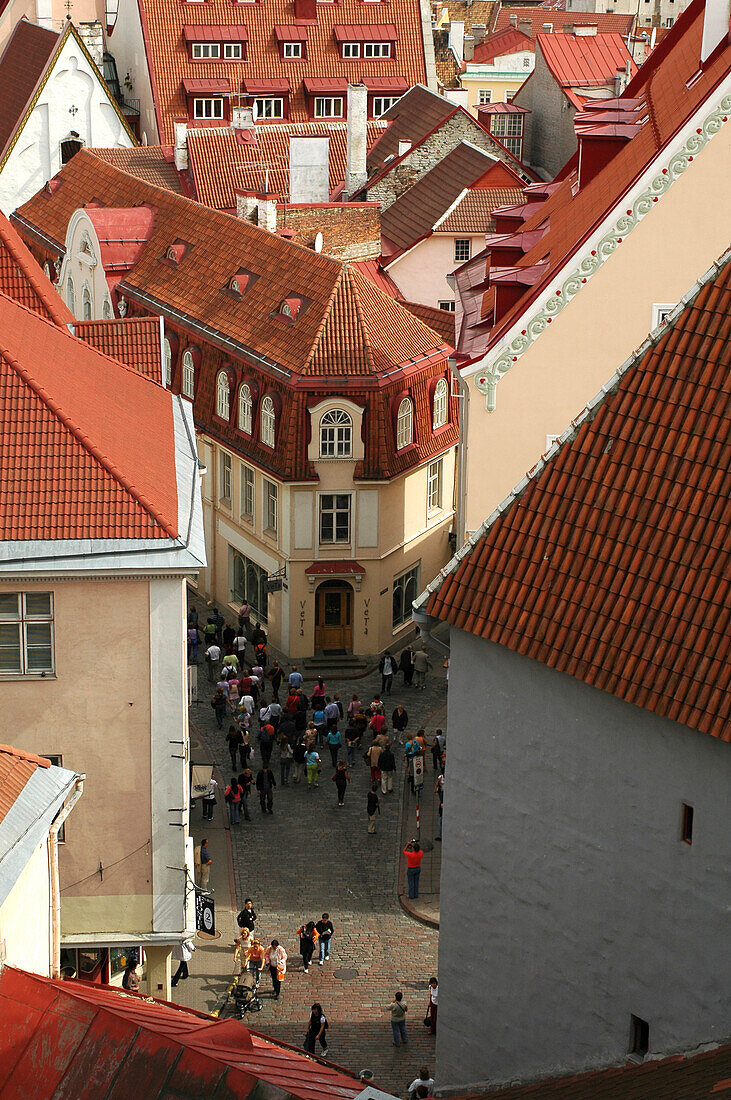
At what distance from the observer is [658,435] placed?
988 inches

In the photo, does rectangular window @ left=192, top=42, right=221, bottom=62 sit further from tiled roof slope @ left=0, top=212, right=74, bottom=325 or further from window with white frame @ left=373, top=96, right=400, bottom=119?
tiled roof slope @ left=0, top=212, right=74, bottom=325

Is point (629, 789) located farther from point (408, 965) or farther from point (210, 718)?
point (210, 718)

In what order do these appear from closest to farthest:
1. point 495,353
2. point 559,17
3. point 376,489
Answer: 1. point 495,353
2. point 376,489
3. point 559,17

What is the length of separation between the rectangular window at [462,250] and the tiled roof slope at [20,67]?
3122 centimetres

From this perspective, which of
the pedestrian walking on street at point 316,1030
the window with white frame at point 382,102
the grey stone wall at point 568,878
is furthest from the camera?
the window with white frame at point 382,102

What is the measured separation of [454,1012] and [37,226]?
55066 millimetres

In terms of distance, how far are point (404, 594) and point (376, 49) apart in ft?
165

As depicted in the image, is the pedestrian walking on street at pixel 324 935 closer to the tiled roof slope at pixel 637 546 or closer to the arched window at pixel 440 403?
the tiled roof slope at pixel 637 546

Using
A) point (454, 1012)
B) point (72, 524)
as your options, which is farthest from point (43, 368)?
point (454, 1012)

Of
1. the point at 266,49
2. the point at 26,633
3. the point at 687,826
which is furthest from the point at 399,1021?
the point at 266,49

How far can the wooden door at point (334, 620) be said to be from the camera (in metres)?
59.5

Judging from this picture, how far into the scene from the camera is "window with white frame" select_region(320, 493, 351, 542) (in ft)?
192

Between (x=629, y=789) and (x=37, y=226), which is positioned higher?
(x=37, y=226)

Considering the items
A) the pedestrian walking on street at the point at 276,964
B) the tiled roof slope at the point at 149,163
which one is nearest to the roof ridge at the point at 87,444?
the pedestrian walking on street at the point at 276,964
